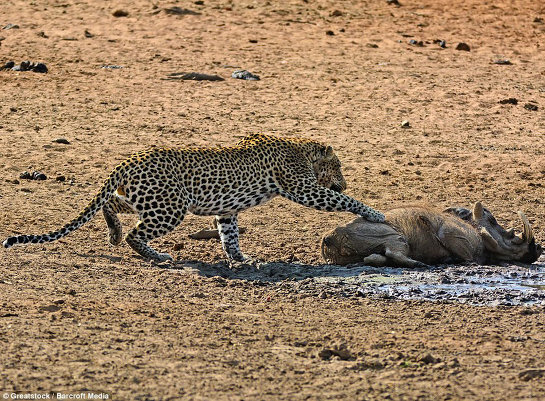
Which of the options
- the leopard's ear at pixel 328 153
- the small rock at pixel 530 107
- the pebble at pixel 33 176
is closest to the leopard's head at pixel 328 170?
the leopard's ear at pixel 328 153

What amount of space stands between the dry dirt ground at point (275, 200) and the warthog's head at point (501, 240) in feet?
4.25

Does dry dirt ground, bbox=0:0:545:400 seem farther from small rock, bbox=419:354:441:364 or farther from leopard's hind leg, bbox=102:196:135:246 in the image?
leopard's hind leg, bbox=102:196:135:246

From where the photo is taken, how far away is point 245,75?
18.9m

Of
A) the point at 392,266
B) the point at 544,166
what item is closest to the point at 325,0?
the point at 544,166

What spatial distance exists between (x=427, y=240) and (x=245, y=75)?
7.86 m

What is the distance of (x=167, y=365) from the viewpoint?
7.93m

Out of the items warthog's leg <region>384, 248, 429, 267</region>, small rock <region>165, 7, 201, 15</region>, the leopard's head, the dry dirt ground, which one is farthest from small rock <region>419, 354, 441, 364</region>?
small rock <region>165, 7, 201, 15</region>

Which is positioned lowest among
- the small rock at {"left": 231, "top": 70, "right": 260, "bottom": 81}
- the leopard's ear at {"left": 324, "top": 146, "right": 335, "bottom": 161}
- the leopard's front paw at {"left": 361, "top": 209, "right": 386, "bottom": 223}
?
the small rock at {"left": 231, "top": 70, "right": 260, "bottom": 81}

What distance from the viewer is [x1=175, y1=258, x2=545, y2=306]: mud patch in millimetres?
10422

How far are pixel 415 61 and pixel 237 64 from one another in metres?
3.13

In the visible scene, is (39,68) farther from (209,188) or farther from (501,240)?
(501,240)

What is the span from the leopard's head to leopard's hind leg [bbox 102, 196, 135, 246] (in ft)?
7.23

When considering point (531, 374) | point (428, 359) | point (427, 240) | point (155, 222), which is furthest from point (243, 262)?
point (531, 374)

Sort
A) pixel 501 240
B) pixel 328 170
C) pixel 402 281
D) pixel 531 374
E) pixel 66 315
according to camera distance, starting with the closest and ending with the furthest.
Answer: pixel 531 374 → pixel 66 315 → pixel 402 281 → pixel 501 240 → pixel 328 170
